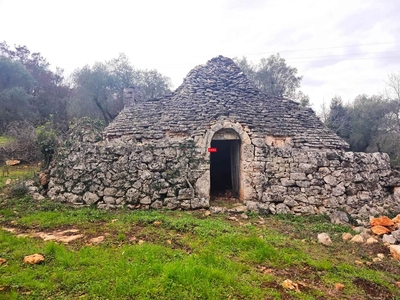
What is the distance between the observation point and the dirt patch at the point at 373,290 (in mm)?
3455

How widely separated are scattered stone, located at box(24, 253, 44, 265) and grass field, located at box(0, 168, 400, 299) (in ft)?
0.23

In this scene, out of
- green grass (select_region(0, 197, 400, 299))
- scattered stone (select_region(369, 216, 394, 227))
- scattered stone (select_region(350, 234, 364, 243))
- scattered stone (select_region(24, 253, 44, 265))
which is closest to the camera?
green grass (select_region(0, 197, 400, 299))

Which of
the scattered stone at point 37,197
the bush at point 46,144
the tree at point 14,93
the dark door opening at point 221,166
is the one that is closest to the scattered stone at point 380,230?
the dark door opening at point 221,166

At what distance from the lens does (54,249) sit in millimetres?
4230

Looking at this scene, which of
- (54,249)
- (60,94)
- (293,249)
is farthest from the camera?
(60,94)

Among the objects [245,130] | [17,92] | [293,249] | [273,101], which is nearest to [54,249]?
[293,249]

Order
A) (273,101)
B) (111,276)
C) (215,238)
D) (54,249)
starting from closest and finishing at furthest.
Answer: (111,276) → (54,249) → (215,238) → (273,101)

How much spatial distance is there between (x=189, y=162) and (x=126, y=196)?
1.95 metres

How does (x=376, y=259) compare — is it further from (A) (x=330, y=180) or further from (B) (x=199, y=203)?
(B) (x=199, y=203)

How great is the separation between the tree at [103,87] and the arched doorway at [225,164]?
11837mm

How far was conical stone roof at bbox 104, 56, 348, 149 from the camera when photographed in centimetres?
880

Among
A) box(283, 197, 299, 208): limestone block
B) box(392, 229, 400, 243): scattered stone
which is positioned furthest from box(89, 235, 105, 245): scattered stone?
box(392, 229, 400, 243): scattered stone

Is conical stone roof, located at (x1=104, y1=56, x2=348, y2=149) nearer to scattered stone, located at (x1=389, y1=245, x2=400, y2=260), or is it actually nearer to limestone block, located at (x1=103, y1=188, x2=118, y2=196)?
limestone block, located at (x1=103, y1=188, x2=118, y2=196)

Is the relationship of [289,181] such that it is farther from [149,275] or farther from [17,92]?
[17,92]
